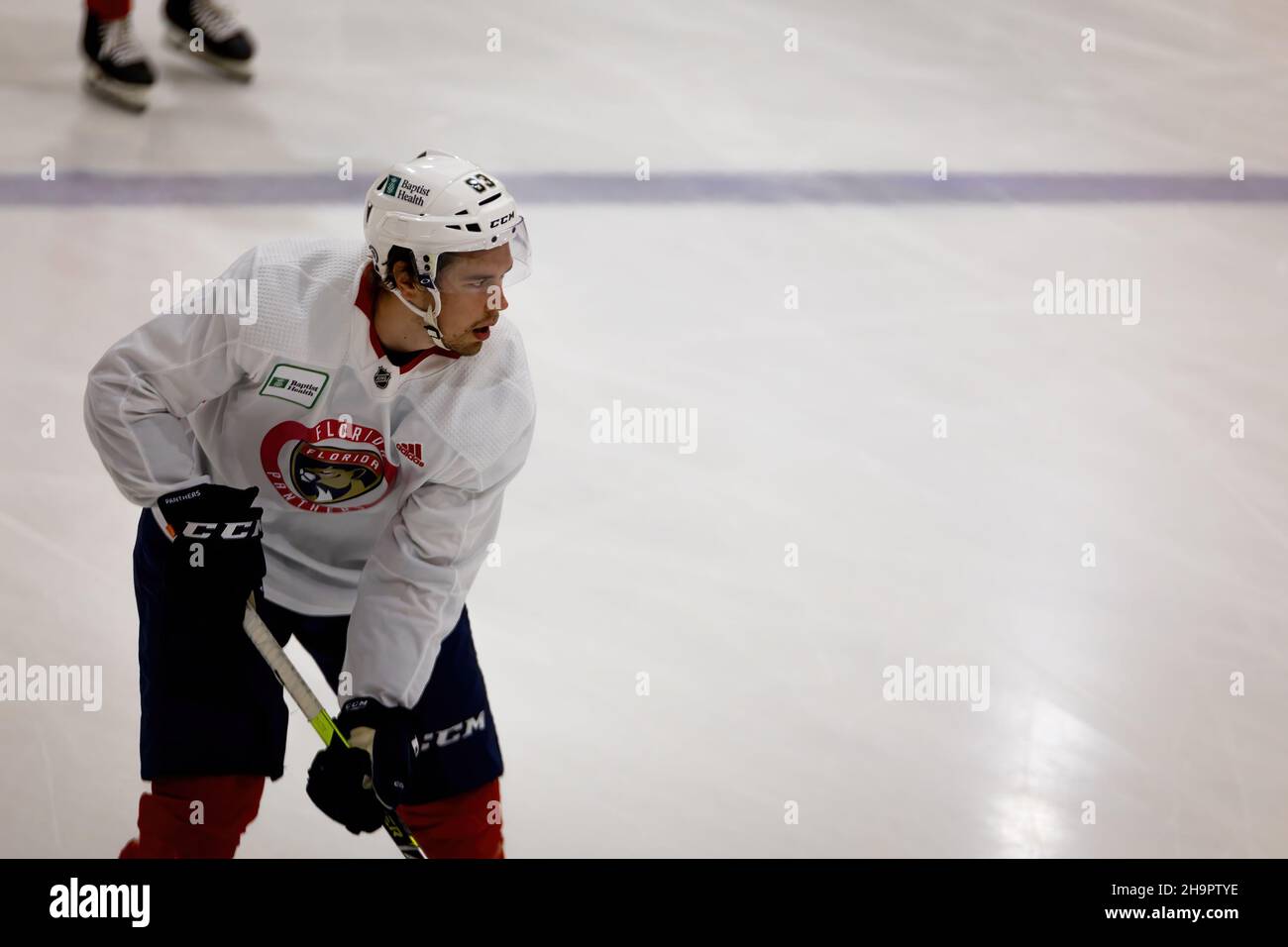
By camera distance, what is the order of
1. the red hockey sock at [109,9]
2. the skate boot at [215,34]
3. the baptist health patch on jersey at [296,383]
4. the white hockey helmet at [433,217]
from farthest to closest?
the skate boot at [215,34]
the red hockey sock at [109,9]
the baptist health patch on jersey at [296,383]
the white hockey helmet at [433,217]

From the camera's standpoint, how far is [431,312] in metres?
2.17

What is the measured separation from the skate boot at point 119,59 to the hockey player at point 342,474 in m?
3.13

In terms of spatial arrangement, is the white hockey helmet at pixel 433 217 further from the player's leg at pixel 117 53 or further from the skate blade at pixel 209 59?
the skate blade at pixel 209 59

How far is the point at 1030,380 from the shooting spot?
4227 mm

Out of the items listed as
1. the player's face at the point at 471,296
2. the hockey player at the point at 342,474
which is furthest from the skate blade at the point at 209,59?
the player's face at the point at 471,296

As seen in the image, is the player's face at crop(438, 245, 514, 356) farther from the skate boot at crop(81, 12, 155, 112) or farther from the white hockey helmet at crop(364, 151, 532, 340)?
the skate boot at crop(81, 12, 155, 112)

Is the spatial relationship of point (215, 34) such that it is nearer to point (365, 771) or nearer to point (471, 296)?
Result: point (471, 296)

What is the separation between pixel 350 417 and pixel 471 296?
0.94 ft

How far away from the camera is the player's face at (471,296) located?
7.08ft

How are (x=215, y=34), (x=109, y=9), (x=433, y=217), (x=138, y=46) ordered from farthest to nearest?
(x=215, y=34) → (x=138, y=46) → (x=109, y=9) → (x=433, y=217)

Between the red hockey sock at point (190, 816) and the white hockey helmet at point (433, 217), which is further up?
the white hockey helmet at point (433, 217)

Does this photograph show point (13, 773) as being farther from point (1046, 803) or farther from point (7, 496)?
point (1046, 803)

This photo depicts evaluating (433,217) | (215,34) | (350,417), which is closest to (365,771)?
(350,417)

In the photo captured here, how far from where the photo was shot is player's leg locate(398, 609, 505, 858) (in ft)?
7.89
